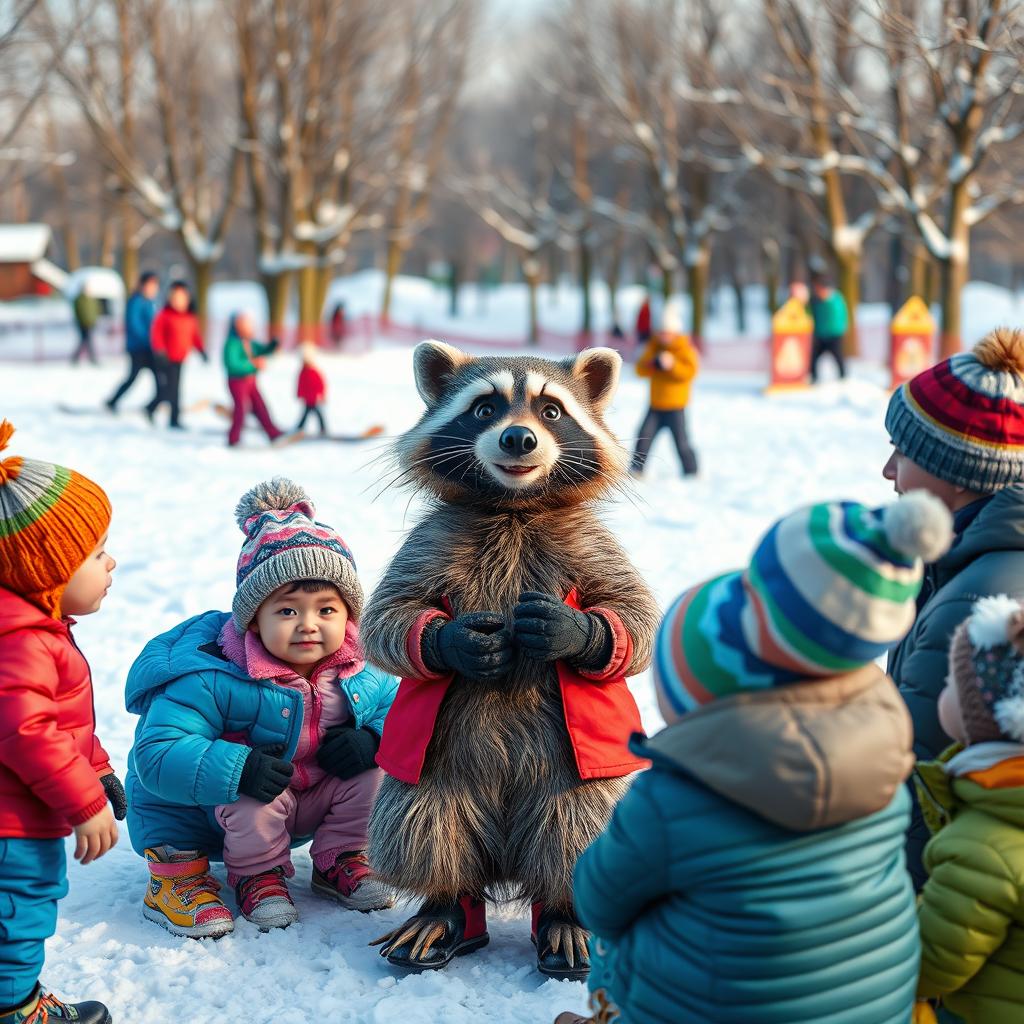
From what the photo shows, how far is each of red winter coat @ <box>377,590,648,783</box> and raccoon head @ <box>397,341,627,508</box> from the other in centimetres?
31

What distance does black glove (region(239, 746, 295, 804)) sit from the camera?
121 inches

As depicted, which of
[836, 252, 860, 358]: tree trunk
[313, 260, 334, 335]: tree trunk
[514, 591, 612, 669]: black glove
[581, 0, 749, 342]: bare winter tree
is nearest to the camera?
[514, 591, 612, 669]: black glove

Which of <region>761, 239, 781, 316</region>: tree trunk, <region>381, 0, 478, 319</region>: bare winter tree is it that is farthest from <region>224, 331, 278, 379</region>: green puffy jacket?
<region>761, 239, 781, 316</region>: tree trunk

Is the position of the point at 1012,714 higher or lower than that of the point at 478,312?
higher

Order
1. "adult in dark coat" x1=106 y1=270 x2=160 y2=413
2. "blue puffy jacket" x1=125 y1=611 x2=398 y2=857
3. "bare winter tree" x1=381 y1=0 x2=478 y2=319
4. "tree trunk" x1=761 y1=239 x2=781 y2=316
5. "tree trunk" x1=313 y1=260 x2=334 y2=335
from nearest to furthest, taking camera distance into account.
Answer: "blue puffy jacket" x1=125 y1=611 x2=398 y2=857
"adult in dark coat" x1=106 y1=270 x2=160 y2=413
"tree trunk" x1=313 y1=260 x2=334 y2=335
"bare winter tree" x1=381 y1=0 x2=478 y2=319
"tree trunk" x1=761 y1=239 x2=781 y2=316

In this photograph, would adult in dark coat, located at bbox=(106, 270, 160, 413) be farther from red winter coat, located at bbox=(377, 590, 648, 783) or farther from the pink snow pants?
red winter coat, located at bbox=(377, 590, 648, 783)

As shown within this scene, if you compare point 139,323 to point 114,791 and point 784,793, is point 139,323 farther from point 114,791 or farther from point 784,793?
point 784,793

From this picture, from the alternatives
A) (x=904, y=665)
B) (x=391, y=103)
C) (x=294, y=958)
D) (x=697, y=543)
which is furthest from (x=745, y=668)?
(x=391, y=103)

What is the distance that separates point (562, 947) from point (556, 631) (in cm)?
80

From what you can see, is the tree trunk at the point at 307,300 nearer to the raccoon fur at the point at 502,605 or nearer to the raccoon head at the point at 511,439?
the raccoon head at the point at 511,439

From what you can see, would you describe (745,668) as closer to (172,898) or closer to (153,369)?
(172,898)

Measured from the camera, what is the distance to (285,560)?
320 cm

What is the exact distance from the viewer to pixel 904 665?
254 cm

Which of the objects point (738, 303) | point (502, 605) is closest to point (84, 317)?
point (502, 605)
